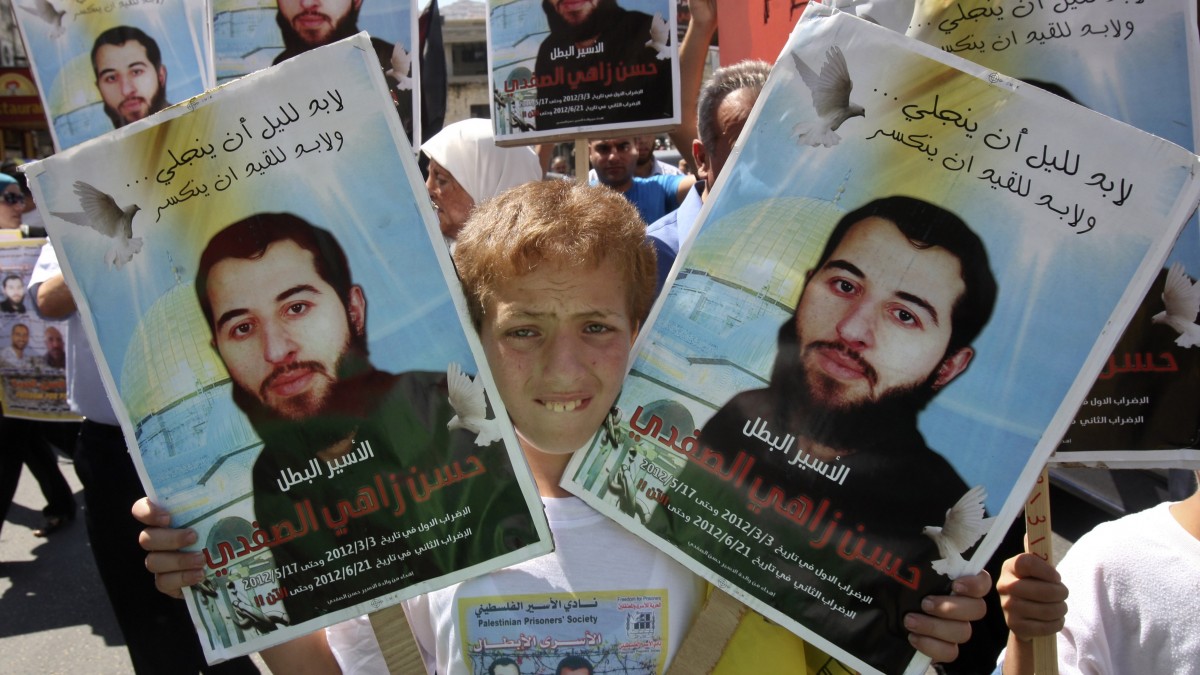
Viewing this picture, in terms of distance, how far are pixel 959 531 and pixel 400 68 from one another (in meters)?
2.18

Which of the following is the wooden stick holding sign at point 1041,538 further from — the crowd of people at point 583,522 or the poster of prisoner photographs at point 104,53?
the poster of prisoner photographs at point 104,53

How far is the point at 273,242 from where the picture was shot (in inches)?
52.5

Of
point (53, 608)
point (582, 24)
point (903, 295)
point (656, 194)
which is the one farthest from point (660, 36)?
point (53, 608)

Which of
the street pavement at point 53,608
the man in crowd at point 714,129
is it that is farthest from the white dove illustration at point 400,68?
the street pavement at point 53,608

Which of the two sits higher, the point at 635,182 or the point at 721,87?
the point at 721,87

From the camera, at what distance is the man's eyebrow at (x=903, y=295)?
1.28m

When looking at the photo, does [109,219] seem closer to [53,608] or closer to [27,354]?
[53,608]

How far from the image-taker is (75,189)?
130 centimetres

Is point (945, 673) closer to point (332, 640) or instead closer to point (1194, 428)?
point (1194, 428)

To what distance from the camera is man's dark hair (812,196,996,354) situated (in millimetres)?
1261

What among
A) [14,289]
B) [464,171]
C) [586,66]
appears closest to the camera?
[586,66]

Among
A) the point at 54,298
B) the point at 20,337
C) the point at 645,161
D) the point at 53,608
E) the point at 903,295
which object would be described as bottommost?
the point at 53,608

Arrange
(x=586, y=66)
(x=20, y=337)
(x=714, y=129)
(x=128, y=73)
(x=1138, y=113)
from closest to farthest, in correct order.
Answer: (x=1138, y=113) < (x=714, y=129) < (x=128, y=73) < (x=586, y=66) < (x=20, y=337)

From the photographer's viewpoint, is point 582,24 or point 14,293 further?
point 14,293
